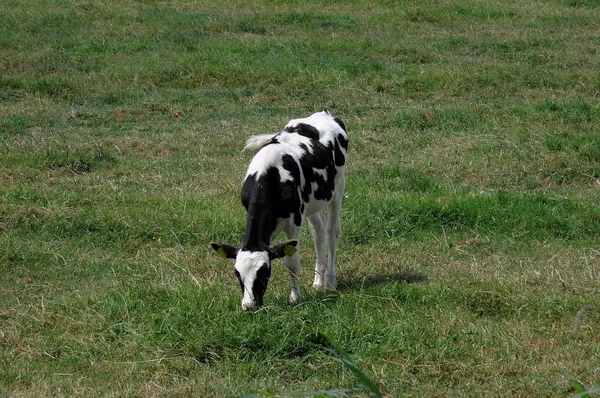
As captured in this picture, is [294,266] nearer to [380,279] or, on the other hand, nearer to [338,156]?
[380,279]

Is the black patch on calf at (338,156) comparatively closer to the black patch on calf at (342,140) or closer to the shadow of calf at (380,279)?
the black patch on calf at (342,140)

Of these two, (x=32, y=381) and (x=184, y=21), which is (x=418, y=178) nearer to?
(x=32, y=381)

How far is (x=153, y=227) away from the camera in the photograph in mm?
9984

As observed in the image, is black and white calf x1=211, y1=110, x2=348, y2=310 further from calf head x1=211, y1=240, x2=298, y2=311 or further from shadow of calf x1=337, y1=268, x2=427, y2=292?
shadow of calf x1=337, y1=268, x2=427, y2=292

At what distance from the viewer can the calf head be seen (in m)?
7.50

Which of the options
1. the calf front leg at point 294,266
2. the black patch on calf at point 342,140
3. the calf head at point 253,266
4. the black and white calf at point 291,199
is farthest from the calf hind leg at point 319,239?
the calf head at point 253,266

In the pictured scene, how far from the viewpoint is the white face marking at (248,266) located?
748cm

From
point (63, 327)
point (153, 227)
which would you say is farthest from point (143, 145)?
point (63, 327)

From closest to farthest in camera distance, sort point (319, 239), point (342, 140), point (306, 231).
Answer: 1. point (319, 239)
2. point (342, 140)
3. point (306, 231)

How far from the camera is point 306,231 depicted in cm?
1013

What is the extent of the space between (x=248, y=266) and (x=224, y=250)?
264 mm

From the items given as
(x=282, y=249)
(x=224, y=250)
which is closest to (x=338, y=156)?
(x=282, y=249)

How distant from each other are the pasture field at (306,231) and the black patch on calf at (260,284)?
7.9 inches

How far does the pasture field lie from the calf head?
192 millimetres
